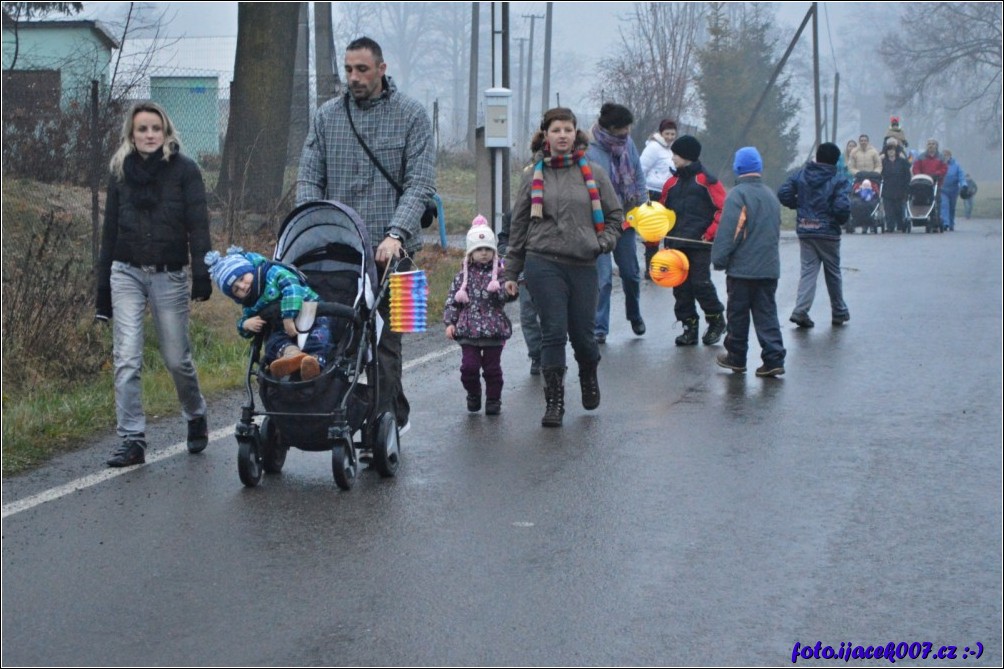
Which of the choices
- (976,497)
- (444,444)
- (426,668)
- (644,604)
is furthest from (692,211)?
(426,668)

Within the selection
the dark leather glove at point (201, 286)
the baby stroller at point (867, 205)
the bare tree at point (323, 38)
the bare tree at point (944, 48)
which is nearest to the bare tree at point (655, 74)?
the baby stroller at point (867, 205)

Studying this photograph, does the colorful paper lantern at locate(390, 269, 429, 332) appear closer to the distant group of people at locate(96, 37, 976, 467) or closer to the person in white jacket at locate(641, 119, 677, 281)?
the distant group of people at locate(96, 37, 976, 467)

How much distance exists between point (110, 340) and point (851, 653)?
8141 mm

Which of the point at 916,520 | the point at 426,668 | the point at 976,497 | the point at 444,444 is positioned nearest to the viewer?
the point at 426,668

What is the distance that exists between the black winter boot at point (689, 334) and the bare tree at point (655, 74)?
20287 millimetres

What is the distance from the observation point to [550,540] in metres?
6.70

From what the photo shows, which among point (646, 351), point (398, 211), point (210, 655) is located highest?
point (398, 211)

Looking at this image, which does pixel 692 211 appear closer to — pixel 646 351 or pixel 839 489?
pixel 646 351

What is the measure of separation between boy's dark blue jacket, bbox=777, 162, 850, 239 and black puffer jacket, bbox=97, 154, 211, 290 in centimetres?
685

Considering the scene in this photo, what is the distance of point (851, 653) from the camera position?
5.36 meters

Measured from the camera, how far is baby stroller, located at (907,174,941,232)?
1205 inches

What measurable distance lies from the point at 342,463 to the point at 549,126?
2705 millimetres

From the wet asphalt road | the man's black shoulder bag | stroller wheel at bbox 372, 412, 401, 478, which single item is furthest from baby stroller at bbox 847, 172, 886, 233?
stroller wheel at bbox 372, 412, 401, 478

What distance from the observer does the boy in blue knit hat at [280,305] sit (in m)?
7.30
